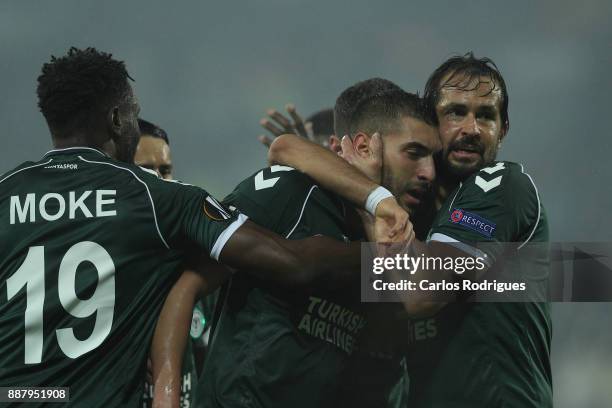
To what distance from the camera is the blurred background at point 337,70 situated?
402 inches

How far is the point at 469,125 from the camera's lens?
10.6 feet

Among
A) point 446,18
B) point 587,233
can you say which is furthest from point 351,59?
point 587,233

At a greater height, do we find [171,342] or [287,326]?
[287,326]

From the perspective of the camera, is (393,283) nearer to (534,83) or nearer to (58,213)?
(58,213)

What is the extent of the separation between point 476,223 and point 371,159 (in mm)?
574

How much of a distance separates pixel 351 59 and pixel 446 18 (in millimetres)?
1652

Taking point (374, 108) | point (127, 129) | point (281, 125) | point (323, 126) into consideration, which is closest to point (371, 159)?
point (374, 108)

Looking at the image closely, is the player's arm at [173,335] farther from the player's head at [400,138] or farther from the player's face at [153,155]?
the player's face at [153,155]

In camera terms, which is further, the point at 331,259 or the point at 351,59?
the point at 351,59

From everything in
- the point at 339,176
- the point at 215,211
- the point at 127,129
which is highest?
the point at 127,129

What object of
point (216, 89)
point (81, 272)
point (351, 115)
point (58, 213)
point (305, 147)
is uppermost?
point (216, 89)

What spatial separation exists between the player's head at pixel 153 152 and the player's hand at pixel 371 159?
7.29ft

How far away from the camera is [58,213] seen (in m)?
2.68

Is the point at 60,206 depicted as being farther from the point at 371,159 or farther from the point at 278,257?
the point at 371,159
